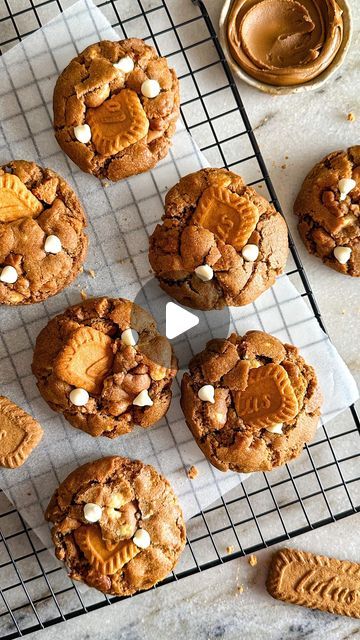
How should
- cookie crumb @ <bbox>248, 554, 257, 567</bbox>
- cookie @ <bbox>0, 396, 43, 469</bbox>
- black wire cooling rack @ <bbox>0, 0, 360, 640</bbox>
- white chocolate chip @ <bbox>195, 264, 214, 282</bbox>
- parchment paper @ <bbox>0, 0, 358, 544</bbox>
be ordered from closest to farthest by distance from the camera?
white chocolate chip @ <bbox>195, 264, 214, 282</bbox>
cookie @ <bbox>0, 396, 43, 469</bbox>
parchment paper @ <bbox>0, 0, 358, 544</bbox>
black wire cooling rack @ <bbox>0, 0, 360, 640</bbox>
cookie crumb @ <bbox>248, 554, 257, 567</bbox>

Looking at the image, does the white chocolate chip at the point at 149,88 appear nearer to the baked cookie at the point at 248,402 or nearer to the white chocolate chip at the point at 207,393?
the baked cookie at the point at 248,402

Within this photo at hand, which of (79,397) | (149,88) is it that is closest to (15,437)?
(79,397)

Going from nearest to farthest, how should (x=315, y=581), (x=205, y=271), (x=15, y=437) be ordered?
(x=205, y=271) < (x=15, y=437) < (x=315, y=581)

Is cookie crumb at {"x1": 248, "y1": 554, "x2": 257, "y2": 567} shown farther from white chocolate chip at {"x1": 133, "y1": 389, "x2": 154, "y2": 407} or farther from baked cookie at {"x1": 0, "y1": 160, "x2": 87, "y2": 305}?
baked cookie at {"x1": 0, "y1": 160, "x2": 87, "y2": 305}

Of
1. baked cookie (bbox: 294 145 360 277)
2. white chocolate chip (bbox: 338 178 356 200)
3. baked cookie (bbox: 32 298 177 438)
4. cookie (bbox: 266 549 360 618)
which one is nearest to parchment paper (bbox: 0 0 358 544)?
baked cookie (bbox: 32 298 177 438)

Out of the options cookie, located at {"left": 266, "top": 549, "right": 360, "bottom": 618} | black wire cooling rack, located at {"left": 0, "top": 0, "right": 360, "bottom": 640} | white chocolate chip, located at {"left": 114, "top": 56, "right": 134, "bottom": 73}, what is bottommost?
cookie, located at {"left": 266, "top": 549, "right": 360, "bottom": 618}

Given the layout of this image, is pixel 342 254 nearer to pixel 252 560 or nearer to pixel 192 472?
pixel 192 472

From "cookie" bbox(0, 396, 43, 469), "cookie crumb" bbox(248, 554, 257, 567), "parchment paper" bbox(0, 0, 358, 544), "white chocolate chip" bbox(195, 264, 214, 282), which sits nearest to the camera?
"white chocolate chip" bbox(195, 264, 214, 282)

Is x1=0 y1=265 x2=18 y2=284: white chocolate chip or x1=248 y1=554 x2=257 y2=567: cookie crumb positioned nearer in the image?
x1=0 y1=265 x2=18 y2=284: white chocolate chip
